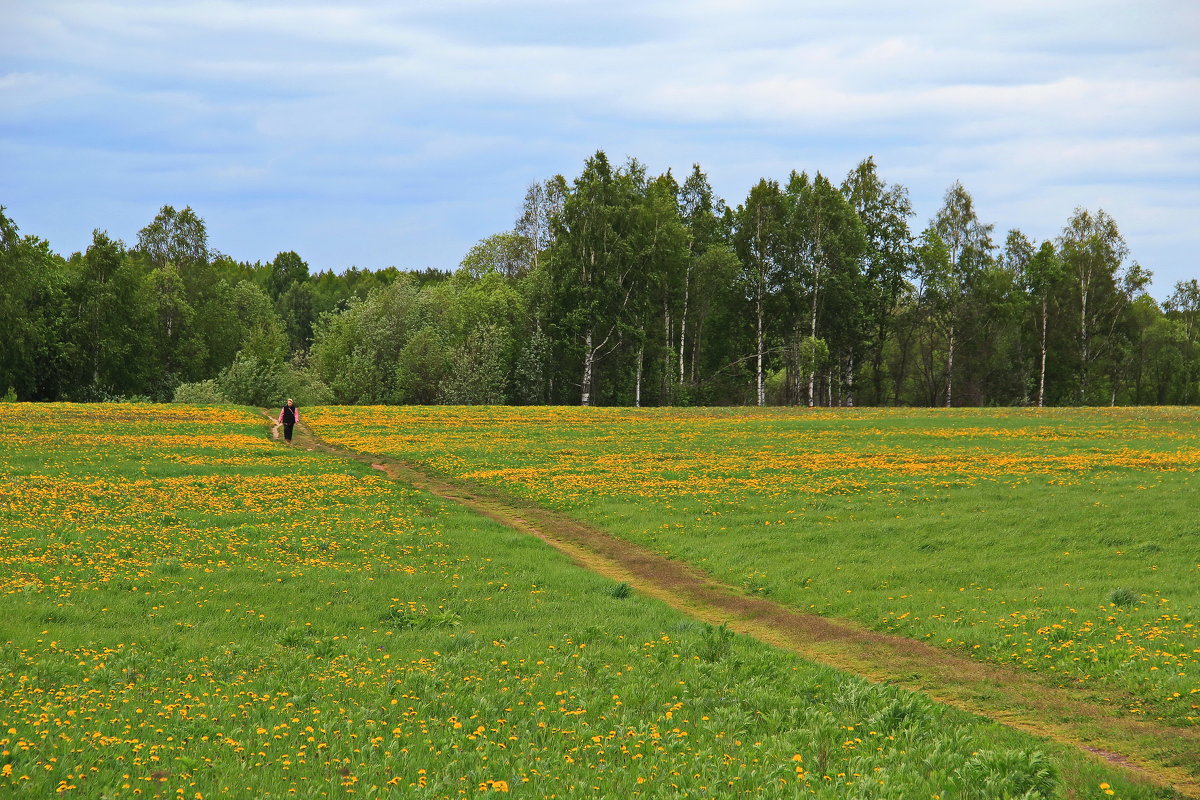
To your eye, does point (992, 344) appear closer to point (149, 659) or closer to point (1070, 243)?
point (1070, 243)

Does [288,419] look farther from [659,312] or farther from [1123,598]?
[659,312]

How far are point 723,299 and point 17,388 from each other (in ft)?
238

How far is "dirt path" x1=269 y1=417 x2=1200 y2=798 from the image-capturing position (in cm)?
1106

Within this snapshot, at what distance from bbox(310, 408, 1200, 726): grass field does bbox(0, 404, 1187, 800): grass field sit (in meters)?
0.65

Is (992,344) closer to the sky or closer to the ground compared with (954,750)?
closer to the sky

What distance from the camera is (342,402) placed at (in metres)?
91.6

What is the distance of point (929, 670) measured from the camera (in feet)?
47.5

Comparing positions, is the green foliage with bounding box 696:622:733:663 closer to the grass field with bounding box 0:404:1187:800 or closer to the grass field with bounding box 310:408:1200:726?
the grass field with bounding box 0:404:1187:800

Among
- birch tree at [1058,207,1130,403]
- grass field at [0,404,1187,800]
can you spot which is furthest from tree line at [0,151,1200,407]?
grass field at [0,404,1187,800]

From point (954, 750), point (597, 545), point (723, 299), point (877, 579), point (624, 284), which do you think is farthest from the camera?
point (723, 299)

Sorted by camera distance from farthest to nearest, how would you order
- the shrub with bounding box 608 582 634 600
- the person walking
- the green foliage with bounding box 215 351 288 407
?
the green foliage with bounding box 215 351 288 407 < the person walking < the shrub with bounding box 608 582 634 600

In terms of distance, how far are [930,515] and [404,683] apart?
20.0 meters

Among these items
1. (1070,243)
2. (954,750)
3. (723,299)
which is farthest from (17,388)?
(1070,243)

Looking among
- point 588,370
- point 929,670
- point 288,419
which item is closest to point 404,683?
point 929,670
